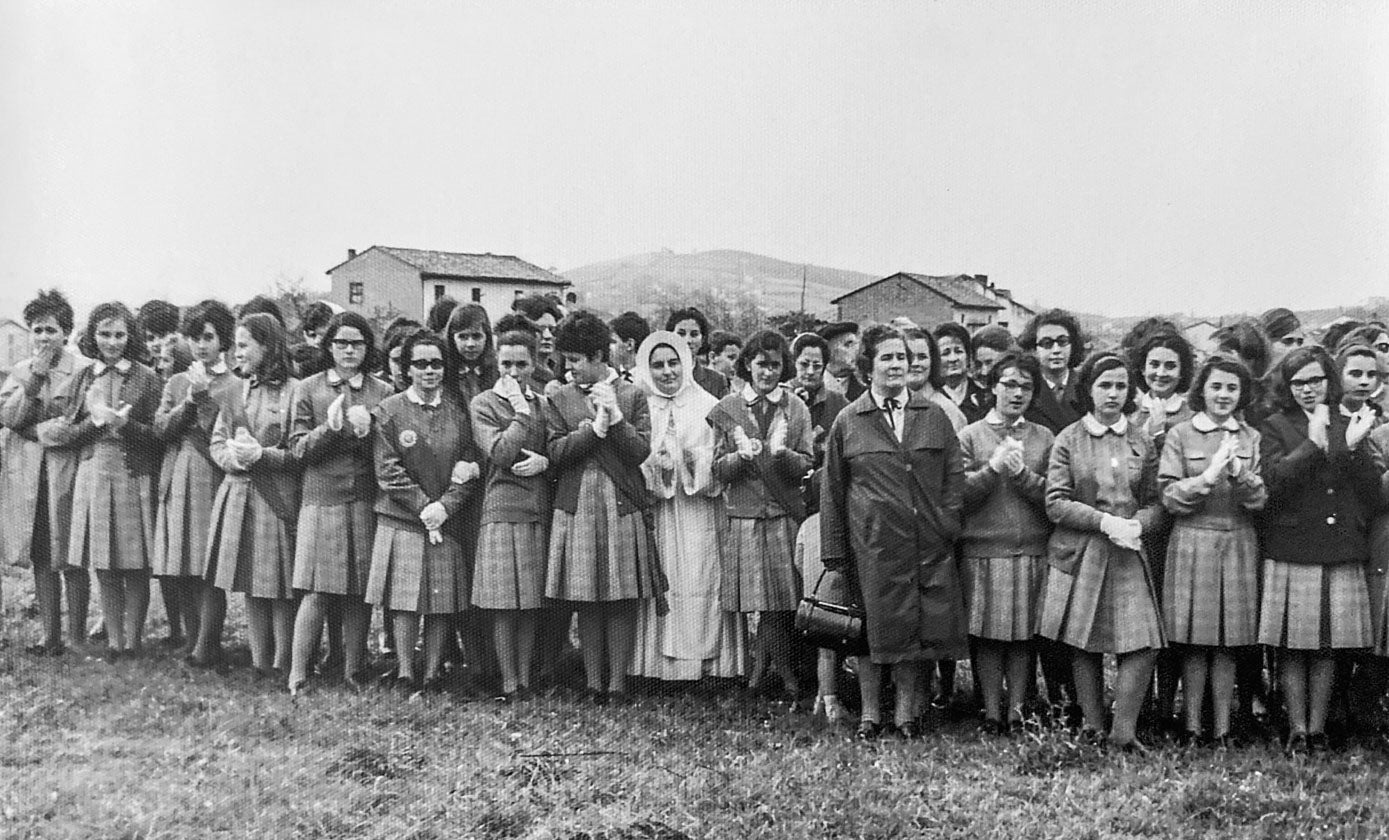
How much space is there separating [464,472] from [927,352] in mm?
1807

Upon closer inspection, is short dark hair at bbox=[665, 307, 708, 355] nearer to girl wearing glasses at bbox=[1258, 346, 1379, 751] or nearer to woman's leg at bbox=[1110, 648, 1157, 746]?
woman's leg at bbox=[1110, 648, 1157, 746]

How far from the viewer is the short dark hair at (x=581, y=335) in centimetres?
416

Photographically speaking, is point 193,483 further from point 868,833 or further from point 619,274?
point 868,833

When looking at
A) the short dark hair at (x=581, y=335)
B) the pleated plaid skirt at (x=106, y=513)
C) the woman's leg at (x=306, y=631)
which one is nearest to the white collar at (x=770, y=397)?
the short dark hair at (x=581, y=335)

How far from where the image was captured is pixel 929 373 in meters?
4.24

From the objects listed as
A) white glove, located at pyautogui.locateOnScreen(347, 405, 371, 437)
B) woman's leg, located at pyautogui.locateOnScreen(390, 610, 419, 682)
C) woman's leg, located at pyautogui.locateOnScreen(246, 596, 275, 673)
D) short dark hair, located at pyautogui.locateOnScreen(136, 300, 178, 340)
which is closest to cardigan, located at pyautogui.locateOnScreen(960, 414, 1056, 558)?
woman's leg, located at pyautogui.locateOnScreen(390, 610, 419, 682)

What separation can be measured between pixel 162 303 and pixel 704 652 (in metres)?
2.59

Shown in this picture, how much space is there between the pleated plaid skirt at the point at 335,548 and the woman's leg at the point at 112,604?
2.94 ft

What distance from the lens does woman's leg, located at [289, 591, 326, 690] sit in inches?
163

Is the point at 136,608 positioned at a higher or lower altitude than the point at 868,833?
higher

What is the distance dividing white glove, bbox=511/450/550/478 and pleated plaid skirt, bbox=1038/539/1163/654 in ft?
6.25

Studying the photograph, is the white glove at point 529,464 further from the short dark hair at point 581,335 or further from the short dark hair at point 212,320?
the short dark hair at point 212,320

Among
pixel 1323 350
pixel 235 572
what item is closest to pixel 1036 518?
pixel 1323 350

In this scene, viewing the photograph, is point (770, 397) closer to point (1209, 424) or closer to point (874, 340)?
point (874, 340)
